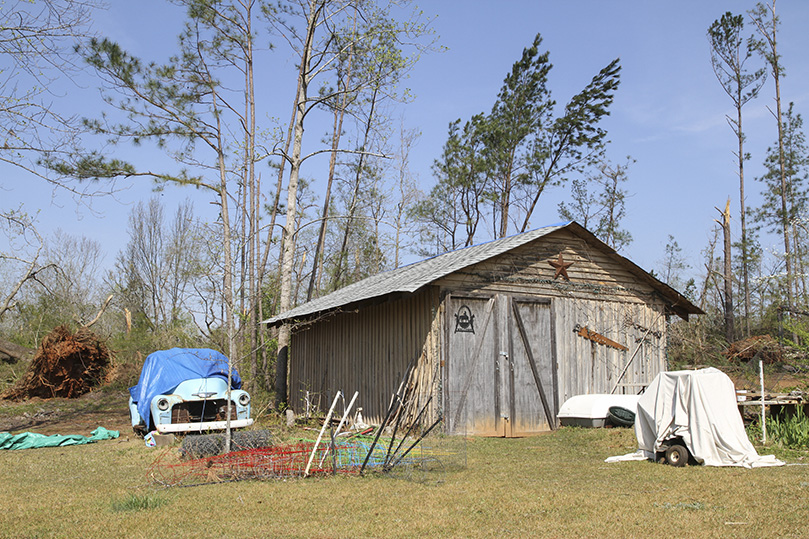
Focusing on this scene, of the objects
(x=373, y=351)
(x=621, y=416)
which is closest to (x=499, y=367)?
(x=621, y=416)

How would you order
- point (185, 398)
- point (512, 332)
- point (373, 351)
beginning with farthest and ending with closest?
point (373, 351) → point (512, 332) → point (185, 398)

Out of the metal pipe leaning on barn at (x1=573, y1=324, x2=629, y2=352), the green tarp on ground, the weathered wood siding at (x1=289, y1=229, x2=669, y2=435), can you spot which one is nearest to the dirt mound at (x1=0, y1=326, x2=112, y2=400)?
the green tarp on ground

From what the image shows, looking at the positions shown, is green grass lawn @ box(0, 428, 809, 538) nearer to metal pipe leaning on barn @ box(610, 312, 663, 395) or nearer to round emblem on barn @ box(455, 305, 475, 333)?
round emblem on barn @ box(455, 305, 475, 333)

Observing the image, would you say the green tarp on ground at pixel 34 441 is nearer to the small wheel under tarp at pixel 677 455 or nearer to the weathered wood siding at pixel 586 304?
the weathered wood siding at pixel 586 304

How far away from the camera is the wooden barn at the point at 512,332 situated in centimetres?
1305

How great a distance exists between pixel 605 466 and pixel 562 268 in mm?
6191

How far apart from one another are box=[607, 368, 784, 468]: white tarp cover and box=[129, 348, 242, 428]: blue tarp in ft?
25.9

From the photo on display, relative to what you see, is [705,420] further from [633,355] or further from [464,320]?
[633,355]

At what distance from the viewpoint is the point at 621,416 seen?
1245cm

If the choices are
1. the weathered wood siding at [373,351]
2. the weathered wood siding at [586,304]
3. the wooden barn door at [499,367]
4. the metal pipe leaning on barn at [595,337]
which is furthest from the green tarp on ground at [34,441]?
the metal pipe leaning on barn at [595,337]

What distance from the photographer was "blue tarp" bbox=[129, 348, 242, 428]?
12.6m

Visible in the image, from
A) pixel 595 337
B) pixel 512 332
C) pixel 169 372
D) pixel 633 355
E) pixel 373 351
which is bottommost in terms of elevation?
pixel 169 372

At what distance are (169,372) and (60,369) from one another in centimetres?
940

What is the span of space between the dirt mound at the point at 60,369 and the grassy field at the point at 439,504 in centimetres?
1173
